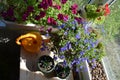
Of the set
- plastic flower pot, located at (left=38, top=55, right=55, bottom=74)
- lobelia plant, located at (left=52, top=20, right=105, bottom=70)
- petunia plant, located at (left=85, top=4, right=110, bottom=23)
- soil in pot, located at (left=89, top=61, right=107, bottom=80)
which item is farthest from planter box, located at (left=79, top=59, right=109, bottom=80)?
petunia plant, located at (left=85, top=4, right=110, bottom=23)

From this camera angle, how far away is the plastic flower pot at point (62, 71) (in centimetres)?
211

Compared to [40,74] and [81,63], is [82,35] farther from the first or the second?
[40,74]

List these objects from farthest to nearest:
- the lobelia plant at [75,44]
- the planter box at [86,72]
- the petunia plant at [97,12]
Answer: the petunia plant at [97,12]
the planter box at [86,72]
the lobelia plant at [75,44]

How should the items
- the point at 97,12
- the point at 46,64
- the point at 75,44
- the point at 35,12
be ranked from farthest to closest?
the point at 97,12, the point at 35,12, the point at 46,64, the point at 75,44

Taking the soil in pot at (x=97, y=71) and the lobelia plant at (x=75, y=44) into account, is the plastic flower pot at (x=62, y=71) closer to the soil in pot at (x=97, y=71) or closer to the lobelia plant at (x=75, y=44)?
the lobelia plant at (x=75, y=44)

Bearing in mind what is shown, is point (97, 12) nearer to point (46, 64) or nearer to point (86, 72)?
point (86, 72)

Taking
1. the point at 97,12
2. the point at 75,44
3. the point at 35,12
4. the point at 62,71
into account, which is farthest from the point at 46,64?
the point at 97,12

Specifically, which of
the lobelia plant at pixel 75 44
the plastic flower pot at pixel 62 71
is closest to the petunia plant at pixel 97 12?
the lobelia plant at pixel 75 44

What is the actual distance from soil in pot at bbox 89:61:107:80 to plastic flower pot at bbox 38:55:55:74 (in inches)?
15.0

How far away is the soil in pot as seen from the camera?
2.23m

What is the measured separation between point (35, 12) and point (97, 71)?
0.78m

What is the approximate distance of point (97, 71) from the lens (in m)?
2.29

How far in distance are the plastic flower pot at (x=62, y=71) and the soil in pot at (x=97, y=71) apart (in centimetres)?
25

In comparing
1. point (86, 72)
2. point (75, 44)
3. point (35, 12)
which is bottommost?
point (86, 72)
